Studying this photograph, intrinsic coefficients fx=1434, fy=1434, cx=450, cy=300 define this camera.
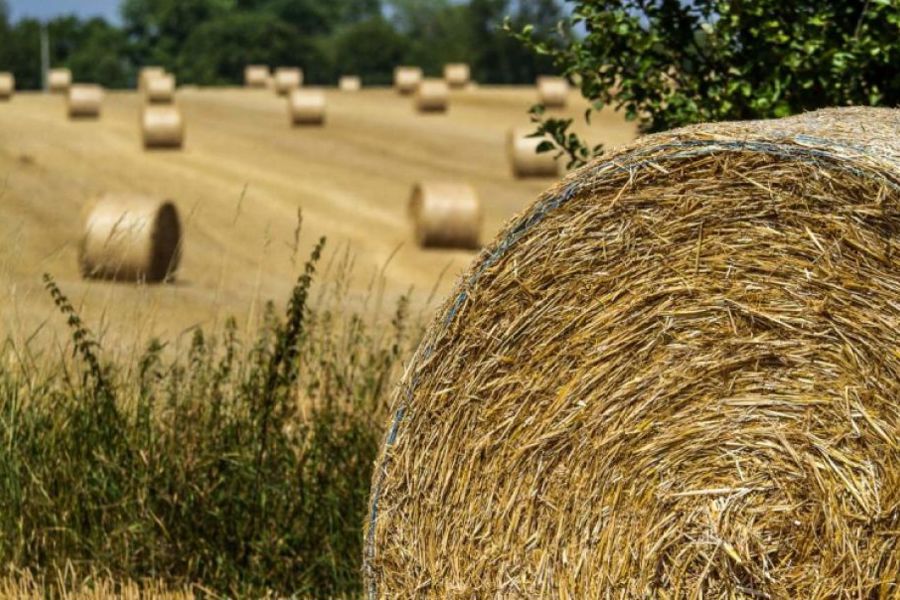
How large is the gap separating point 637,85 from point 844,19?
87 cm

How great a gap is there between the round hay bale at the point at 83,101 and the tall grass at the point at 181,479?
2733 centimetres

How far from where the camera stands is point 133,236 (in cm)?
1414

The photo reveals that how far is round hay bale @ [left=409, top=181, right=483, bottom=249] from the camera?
18.9m

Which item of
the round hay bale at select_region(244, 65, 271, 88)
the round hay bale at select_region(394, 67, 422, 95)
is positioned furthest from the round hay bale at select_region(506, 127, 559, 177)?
the round hay bale at select_region(244, 65, 271, 88)

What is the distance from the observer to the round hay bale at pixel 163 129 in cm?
2623

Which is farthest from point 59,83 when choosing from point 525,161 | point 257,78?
point 525,161

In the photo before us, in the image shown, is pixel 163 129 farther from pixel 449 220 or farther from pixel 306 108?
pixel 449 220

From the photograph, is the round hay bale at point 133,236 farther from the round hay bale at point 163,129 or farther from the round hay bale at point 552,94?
the round hay bale at point 552,94

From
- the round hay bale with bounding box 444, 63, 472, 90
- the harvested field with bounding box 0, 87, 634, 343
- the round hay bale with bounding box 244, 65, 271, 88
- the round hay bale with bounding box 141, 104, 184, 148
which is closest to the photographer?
the harvested field with bounding box 0, 87, 634, 343

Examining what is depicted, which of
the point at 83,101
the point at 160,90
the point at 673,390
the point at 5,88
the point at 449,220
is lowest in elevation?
the point at 449,220

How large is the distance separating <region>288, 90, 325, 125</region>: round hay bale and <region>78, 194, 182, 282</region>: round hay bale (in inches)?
690

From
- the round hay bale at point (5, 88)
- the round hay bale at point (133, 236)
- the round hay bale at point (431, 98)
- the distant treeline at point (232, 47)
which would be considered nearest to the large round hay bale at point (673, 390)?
the round hay bale at point (133, 236)

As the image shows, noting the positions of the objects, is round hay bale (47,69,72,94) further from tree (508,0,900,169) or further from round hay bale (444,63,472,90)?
tree (508,0,900,169)

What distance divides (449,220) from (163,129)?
938 cm
